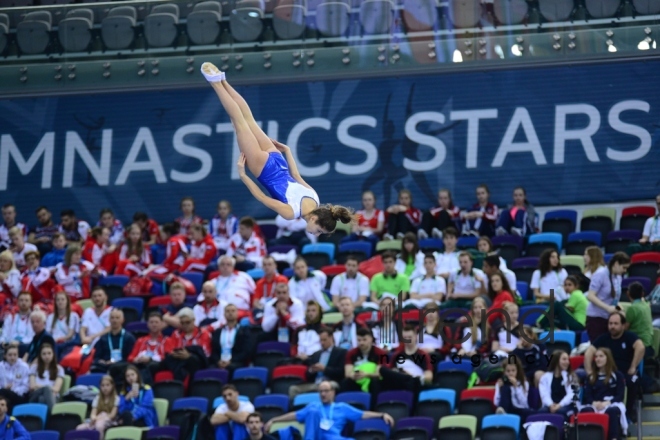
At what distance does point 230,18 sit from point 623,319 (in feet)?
26.1

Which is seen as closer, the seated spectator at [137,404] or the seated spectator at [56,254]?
the seated spectator at [137,404]

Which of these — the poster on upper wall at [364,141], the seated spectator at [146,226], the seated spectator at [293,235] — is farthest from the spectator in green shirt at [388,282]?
the seated spectator at [146,226]

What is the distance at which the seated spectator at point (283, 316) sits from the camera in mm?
12959

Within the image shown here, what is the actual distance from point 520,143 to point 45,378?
291 inches

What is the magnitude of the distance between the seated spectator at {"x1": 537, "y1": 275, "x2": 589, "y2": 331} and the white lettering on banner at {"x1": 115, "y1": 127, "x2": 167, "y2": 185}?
7150 mm

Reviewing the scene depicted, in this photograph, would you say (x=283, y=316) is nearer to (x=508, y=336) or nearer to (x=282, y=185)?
(x=508, y=336)

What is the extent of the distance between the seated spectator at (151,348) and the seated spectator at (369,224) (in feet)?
10.2

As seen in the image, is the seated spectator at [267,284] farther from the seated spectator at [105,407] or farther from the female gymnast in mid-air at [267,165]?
the female gymnast in mid-air at [267,165]

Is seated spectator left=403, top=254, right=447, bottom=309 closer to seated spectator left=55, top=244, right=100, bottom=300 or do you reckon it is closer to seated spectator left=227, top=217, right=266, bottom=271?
seated spectator left=227, top=217, right=266, bottom=271

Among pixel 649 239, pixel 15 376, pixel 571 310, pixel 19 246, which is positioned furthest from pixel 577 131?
pixel 15 376

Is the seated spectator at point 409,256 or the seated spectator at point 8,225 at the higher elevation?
the seated spectator at point 8,225

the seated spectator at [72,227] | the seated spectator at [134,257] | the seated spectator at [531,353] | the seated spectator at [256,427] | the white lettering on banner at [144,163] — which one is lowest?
the seated spectator at [256,427]

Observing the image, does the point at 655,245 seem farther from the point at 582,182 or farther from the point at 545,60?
the point at 545,60

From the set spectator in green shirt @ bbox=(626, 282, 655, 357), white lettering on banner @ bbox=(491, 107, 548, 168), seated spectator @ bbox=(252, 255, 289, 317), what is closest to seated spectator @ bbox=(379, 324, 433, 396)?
seated spectator @ bbox=(252, 255, 289, 317)
